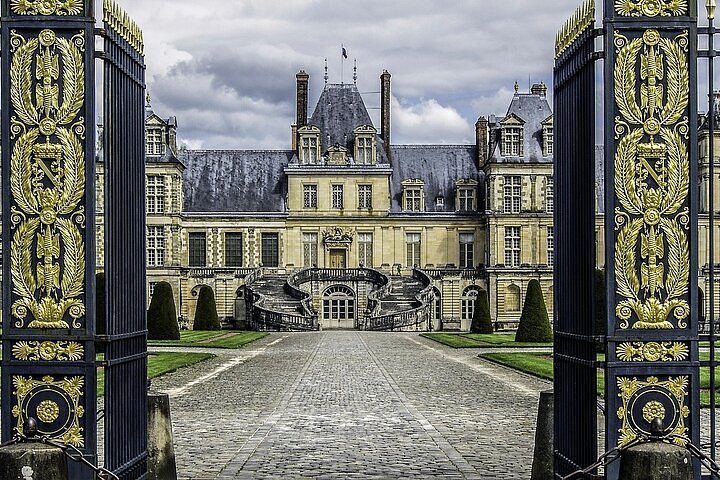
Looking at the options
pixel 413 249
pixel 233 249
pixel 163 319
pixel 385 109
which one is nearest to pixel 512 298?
pixel 413 249

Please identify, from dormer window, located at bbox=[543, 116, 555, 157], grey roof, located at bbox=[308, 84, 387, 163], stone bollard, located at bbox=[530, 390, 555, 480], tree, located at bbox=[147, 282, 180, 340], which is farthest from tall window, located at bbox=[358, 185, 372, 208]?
stone bollard, located at bbox=[530, 390, 555, 480]

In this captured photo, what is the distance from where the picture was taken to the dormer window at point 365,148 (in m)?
44.7

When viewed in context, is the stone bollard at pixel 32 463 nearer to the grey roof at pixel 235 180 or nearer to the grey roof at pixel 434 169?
the grey roof at pixel 235 180

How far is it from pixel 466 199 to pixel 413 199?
7.90 feet

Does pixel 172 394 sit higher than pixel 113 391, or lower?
lower

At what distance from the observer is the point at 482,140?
47125mm

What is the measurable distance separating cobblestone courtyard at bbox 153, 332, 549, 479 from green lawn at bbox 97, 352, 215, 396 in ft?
1.15

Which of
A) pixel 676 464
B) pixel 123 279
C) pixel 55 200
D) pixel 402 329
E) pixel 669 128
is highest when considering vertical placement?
pixel 669 128

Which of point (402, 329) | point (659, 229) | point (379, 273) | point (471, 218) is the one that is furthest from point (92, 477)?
point (471, 218)

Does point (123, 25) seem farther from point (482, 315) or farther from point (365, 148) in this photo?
point (365, 148)

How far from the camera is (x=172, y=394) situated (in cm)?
1377

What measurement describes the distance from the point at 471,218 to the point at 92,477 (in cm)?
4048

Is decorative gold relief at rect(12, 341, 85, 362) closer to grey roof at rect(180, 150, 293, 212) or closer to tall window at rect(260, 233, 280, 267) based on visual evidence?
tall window at rect(260, 233, 280, 267)

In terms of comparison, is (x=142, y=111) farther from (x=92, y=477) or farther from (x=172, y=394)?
(x=172, y=394)
